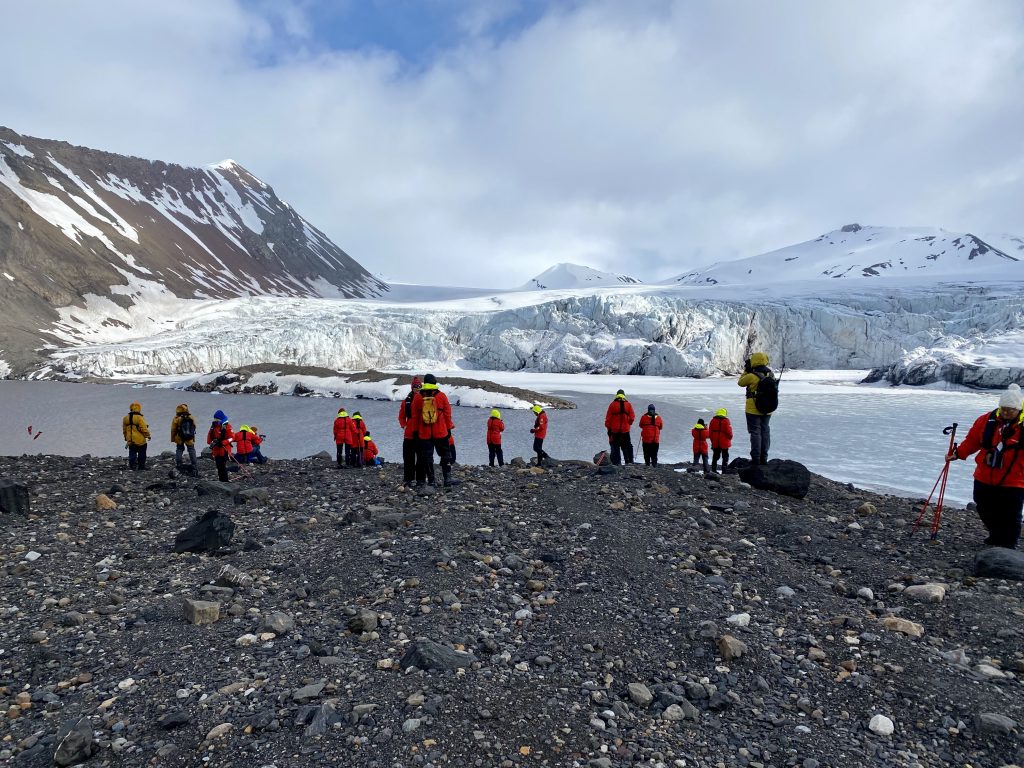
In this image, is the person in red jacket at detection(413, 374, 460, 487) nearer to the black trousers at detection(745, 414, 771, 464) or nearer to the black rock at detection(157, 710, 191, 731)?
the black trousers at detection(745, 414, 771, 464)

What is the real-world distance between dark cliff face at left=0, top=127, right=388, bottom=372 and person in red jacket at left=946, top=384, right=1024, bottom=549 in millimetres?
76686

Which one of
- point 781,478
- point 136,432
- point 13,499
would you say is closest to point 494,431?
point 781,478

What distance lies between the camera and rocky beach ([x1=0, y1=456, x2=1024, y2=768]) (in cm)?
327

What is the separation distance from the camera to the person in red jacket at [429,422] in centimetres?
942

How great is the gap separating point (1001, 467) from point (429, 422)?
293 inches

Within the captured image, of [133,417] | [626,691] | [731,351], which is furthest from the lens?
[731,351]

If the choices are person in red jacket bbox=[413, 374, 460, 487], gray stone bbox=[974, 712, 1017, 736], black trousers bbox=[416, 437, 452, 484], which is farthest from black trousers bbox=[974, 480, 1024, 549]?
black trousers bbox=[416, 437, 452, 484]

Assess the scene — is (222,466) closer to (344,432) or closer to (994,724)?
(344,432)

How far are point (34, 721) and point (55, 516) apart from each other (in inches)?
264

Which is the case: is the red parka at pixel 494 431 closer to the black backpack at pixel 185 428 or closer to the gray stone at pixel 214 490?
the gray stone at pixel 214 490

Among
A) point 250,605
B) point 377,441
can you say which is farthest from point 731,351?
point 250,605

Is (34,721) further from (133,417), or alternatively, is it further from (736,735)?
(133,417)

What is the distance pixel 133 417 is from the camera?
528 inches

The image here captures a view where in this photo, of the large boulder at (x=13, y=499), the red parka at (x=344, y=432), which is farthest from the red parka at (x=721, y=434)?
the large boulder at (x=13, y=499)
